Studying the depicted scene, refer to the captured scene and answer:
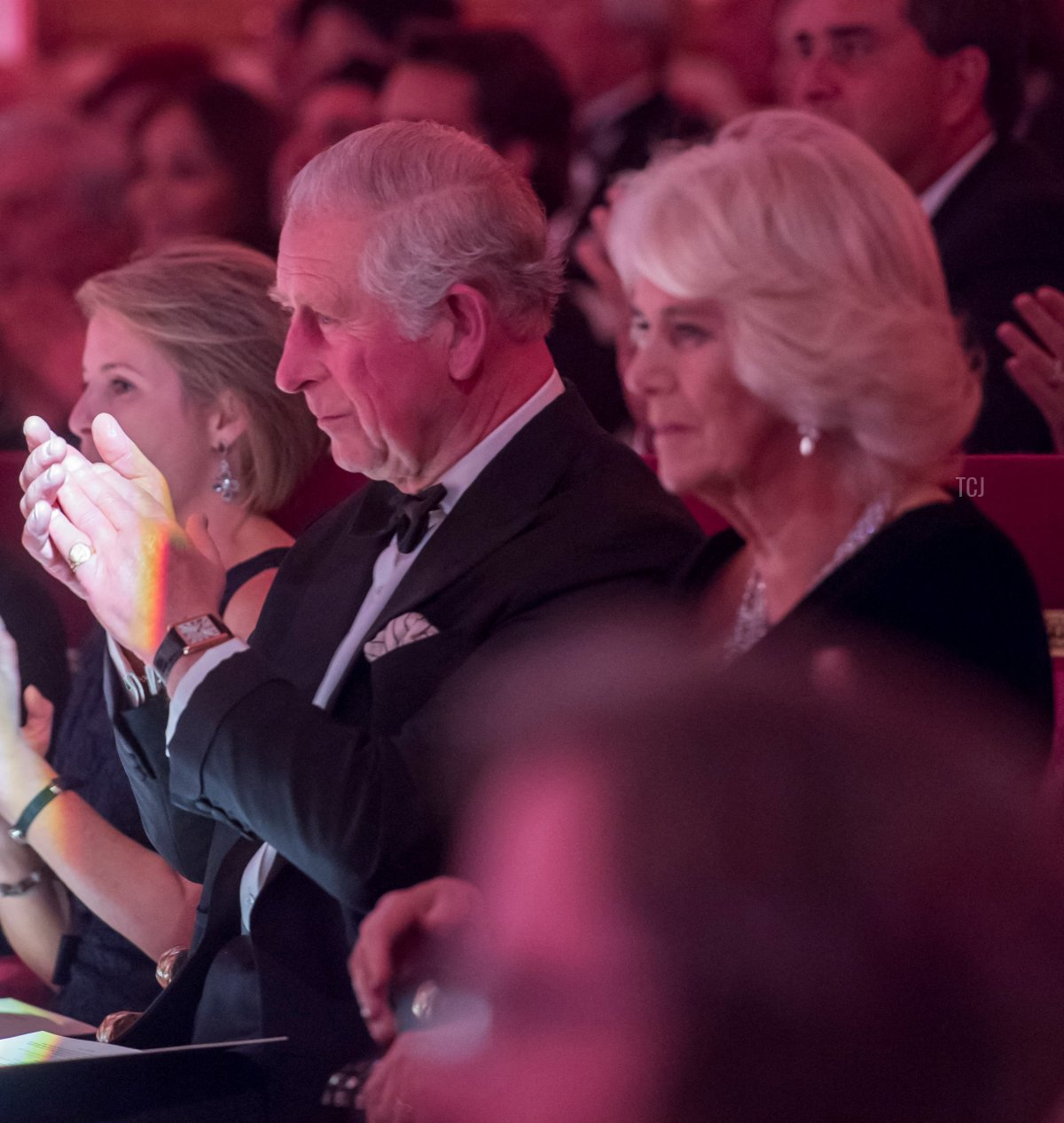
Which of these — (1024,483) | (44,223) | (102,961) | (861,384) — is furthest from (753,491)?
(44,223)

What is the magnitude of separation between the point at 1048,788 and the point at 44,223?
2603 millimetres

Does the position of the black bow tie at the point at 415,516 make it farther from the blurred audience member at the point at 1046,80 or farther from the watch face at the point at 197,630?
the blurred audience member at the point at 1046,80

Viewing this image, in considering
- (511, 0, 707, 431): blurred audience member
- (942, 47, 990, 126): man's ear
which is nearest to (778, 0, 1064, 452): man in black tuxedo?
(942, 47, 990, 126): man's ear

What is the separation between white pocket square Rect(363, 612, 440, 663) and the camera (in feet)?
4.55

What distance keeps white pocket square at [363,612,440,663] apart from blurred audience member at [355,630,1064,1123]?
0.23 metres

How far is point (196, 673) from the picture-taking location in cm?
130

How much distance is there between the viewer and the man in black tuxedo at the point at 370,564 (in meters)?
1.29

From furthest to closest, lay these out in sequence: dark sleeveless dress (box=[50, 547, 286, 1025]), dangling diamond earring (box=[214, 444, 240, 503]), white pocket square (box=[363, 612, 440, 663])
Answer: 1. dangling diamond earring (box=[214, 444, 240, 503])
2. dark sleeveless dress (box=[50, 547, 286, 1025])
3. white pocket square (box=[363, 612, 440, 663])

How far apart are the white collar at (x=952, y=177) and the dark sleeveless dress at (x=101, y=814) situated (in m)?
1.01

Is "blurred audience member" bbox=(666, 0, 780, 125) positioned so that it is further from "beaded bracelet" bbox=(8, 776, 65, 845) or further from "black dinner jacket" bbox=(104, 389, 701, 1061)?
"beaded bracelet" bbox=(8, 776, 65, 845)

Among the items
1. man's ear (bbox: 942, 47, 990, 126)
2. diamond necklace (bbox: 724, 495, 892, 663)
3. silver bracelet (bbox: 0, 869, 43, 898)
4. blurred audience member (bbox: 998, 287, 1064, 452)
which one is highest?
diamond necklace (bbox: 724, 495, 892, 663)

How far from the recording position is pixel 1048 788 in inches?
48.1

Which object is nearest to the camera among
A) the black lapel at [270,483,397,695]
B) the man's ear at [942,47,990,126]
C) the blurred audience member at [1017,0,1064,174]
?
the black lapel at [270,483,397,695]

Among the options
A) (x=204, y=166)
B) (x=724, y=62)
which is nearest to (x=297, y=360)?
(x=724, y=62)
